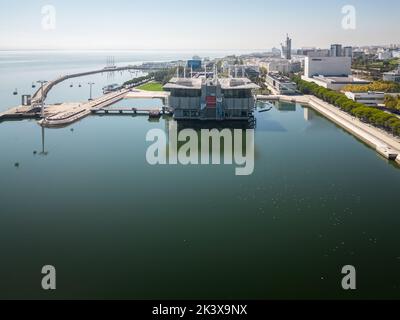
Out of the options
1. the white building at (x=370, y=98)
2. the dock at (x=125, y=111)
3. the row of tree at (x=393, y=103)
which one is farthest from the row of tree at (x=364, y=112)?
the dock at (x=125, y=111)

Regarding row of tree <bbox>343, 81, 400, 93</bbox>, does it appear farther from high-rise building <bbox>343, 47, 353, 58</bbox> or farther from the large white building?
high-rise building <bbox>343, 47, 353, 58</bbox>

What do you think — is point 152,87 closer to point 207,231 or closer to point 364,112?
point 364,112

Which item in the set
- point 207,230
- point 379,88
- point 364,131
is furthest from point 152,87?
point 207,230

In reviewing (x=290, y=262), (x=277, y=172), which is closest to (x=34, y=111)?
(x=277, y=172)

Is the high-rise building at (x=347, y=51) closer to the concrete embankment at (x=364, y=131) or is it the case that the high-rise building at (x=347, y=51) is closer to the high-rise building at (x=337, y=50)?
the high-rise building at (x=337, y=50)

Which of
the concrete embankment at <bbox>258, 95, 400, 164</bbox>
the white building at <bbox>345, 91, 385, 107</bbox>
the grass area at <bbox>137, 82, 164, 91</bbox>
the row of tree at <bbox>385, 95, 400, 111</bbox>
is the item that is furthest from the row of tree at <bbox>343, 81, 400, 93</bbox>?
the grass area at <bbox>137, 82, 164, 91</bbox>

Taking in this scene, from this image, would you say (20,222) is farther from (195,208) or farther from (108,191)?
(195,208)
